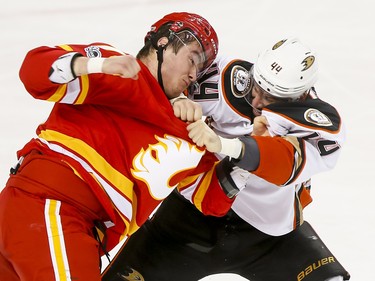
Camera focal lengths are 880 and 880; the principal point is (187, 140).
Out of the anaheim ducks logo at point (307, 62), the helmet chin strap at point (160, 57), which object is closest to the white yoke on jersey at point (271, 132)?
the anaheim ducks logo at point (307, 62)

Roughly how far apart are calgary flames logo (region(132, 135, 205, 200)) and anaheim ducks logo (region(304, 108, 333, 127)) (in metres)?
0.36

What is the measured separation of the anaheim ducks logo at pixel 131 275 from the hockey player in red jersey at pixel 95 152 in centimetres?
39

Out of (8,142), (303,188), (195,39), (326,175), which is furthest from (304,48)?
(8,142)

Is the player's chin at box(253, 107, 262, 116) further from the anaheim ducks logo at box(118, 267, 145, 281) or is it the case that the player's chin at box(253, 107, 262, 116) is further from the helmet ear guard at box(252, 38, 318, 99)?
the anaheim ducks logo at box(118, 267, 145, 281)

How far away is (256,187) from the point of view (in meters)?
3.19

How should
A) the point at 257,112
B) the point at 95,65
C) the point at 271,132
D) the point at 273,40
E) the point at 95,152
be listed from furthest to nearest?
1. the point at 273,40
2. the point at 257,112
3. the point at 271,132
4. the point at 95,152
5. the point at 95,65

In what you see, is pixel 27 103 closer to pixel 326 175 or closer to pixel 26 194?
pixel 326 175

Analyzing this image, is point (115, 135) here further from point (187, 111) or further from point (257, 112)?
point (257, 112)

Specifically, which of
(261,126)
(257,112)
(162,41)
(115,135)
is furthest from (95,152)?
(257,112)

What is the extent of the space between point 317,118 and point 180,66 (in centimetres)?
47

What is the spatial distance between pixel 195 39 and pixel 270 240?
0.91 meters

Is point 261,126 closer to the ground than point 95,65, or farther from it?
closer to the ground

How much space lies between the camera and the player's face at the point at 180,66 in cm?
279

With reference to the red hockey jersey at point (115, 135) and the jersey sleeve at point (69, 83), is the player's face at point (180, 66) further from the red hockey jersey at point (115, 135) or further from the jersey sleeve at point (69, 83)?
the jersey sleeve at point (69, 83)
